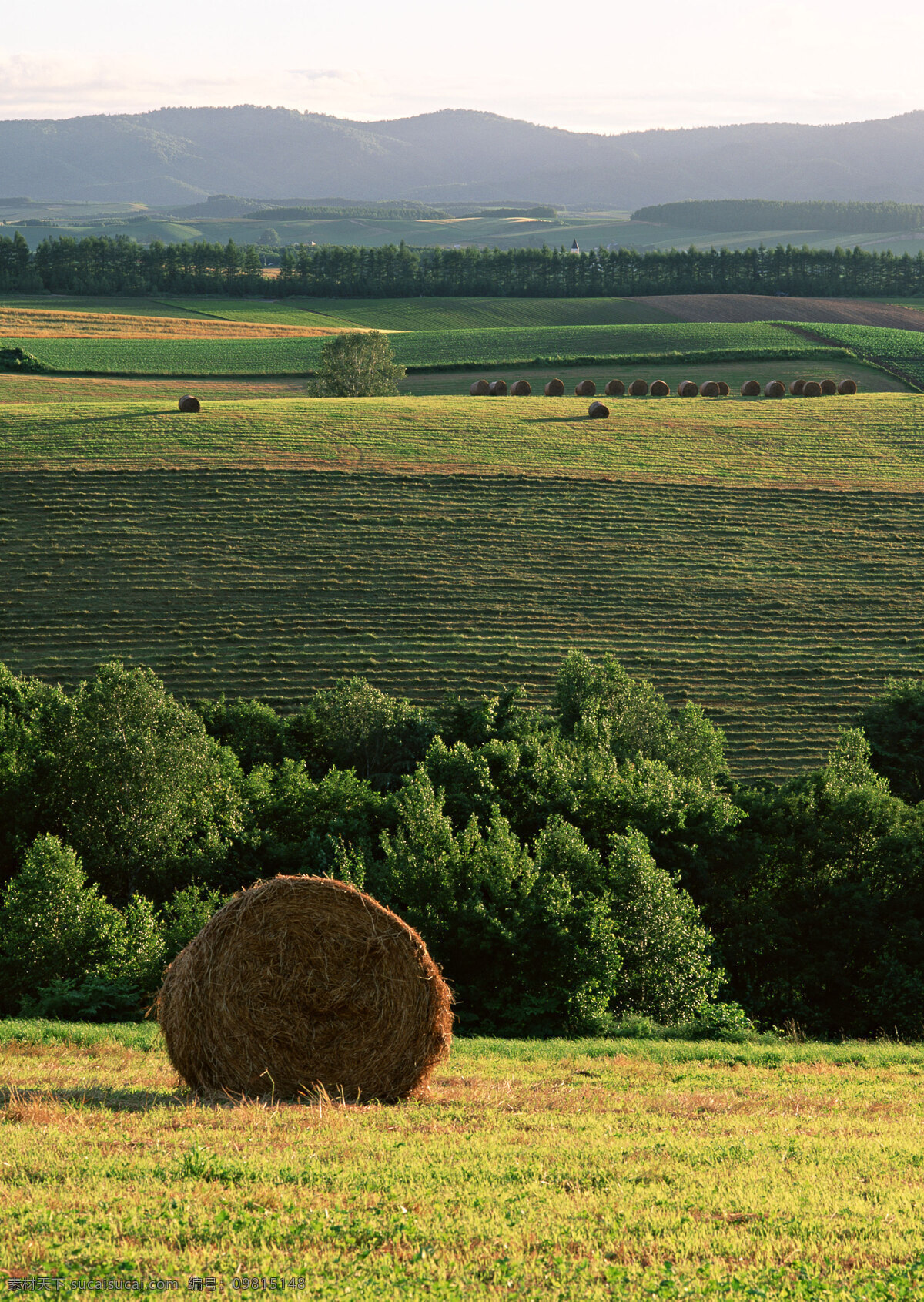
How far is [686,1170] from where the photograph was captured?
1002 centimetres

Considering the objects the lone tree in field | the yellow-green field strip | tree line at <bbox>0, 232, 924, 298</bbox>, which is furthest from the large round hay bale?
tree line at <bbox>0, 232, 924, 298</bbox>

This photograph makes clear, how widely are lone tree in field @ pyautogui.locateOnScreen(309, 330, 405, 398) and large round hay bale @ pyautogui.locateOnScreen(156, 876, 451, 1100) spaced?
75100 millimetres

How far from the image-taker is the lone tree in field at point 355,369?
85.2 m

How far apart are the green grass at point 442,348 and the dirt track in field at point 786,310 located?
8.09 meters

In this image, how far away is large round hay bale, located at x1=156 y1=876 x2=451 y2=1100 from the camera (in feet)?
44.2

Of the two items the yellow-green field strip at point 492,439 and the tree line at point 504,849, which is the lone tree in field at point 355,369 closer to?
the yellow-green field strip at point 492,439

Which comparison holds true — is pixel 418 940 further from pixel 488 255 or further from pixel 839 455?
pixel 488 255

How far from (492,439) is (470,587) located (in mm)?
18867

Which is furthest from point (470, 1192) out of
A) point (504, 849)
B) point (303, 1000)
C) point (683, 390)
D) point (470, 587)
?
point (683, 390)

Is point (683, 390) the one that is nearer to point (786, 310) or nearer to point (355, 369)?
point (355, 369)

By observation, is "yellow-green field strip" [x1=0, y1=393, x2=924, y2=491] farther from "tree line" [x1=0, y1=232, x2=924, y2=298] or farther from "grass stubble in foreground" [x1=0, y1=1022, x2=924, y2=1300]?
"tree line" [x1=0, y1=232, x2=924, y2=298]

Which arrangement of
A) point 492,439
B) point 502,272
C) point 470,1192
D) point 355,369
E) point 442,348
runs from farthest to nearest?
point 502,272 < point 442,348 < point 355,369 < point 492,439 < point 470,1192

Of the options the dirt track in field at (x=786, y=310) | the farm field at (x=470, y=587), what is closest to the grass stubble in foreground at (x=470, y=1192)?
the farm field at (x=470, y=587)

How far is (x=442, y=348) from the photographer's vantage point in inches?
4235
